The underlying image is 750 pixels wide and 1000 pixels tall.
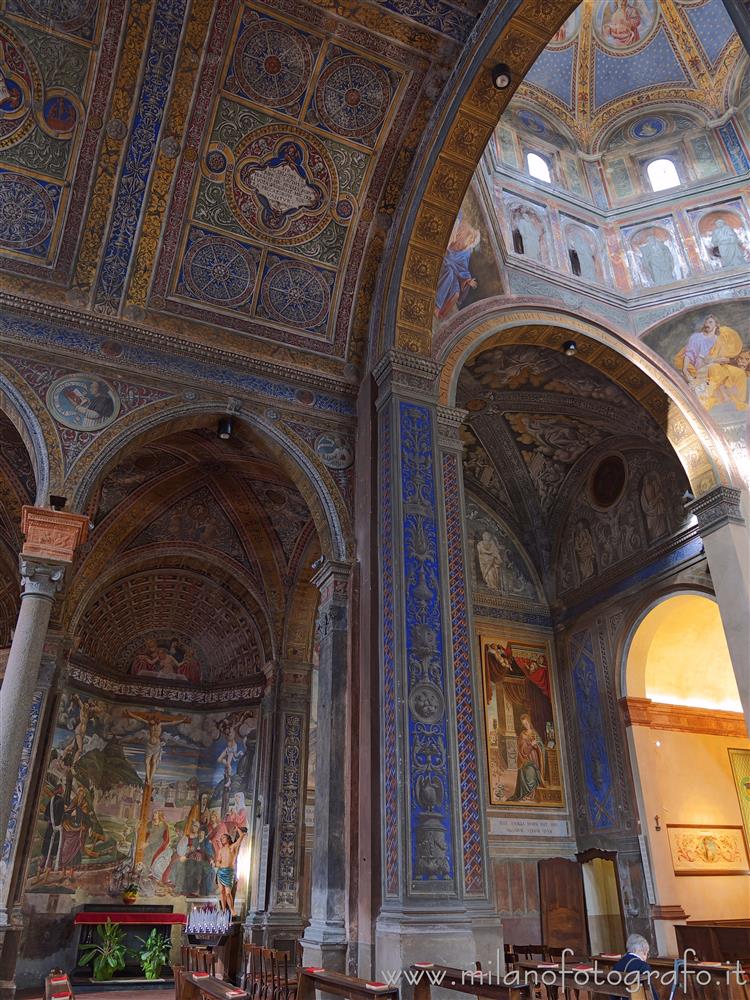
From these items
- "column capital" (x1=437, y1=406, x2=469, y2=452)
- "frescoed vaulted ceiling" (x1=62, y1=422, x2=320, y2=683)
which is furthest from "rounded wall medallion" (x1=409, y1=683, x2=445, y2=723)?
"frescoed vaulted ceiling" (x1=62, y1=422, x2=320, y2=683)

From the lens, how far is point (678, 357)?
12438 mm

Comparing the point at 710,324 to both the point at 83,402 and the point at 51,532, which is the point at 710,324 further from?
the point at 51,532

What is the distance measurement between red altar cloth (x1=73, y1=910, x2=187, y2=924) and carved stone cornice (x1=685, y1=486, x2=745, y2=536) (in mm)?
11507

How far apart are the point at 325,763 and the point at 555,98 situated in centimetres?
1332

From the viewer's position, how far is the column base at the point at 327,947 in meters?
7.33

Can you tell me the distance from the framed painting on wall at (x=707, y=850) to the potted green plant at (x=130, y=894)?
31.4 ft

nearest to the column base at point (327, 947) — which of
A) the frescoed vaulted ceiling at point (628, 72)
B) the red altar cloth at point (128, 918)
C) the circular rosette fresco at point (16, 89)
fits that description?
the red altar cloth at point (128, 918)

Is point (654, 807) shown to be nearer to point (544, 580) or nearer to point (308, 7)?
point (544, 580)

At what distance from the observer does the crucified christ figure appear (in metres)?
15.1

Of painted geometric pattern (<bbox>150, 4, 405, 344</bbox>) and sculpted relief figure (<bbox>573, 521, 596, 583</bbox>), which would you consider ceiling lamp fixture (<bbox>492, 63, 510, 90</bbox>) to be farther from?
sculpted relief figure (<bbox>573, 521, 596, 583</bbox>)

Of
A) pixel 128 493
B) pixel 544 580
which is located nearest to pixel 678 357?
pixel 544 580

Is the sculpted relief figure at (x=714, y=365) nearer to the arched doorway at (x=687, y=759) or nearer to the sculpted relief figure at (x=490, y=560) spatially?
the arched doorway at (x=687, y=759)

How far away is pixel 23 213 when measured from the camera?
363 inches

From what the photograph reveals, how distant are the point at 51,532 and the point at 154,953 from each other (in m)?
9.08
